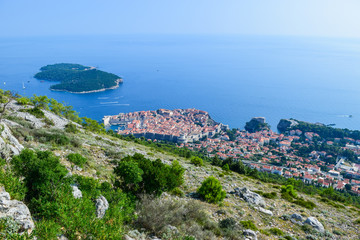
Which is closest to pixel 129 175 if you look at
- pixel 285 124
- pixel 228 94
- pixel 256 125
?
pixel 256 125

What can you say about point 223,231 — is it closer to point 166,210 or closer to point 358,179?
point 166,210

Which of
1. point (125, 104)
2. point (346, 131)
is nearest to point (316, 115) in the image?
point (346, 131)

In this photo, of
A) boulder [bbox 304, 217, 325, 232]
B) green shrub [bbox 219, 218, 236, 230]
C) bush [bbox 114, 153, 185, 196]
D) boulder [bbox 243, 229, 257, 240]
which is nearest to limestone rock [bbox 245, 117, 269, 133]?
boulder [bbox 304, 217, 325, 232]

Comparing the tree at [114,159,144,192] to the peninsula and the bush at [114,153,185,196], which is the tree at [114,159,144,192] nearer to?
the bush at [114,153,185,196]

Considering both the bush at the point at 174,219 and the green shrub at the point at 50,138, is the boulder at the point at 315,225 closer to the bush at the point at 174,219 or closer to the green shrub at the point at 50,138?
the bush at the point at 174,219

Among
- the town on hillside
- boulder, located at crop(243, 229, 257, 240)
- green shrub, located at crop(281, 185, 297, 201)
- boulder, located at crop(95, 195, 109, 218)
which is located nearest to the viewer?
boulder, located at crop(95, 195, 109, 218)

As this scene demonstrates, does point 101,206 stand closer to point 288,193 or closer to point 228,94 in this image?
point 288,193

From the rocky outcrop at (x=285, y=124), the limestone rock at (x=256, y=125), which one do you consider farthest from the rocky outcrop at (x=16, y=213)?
the rocky outcrop at (x=285, y=124)
